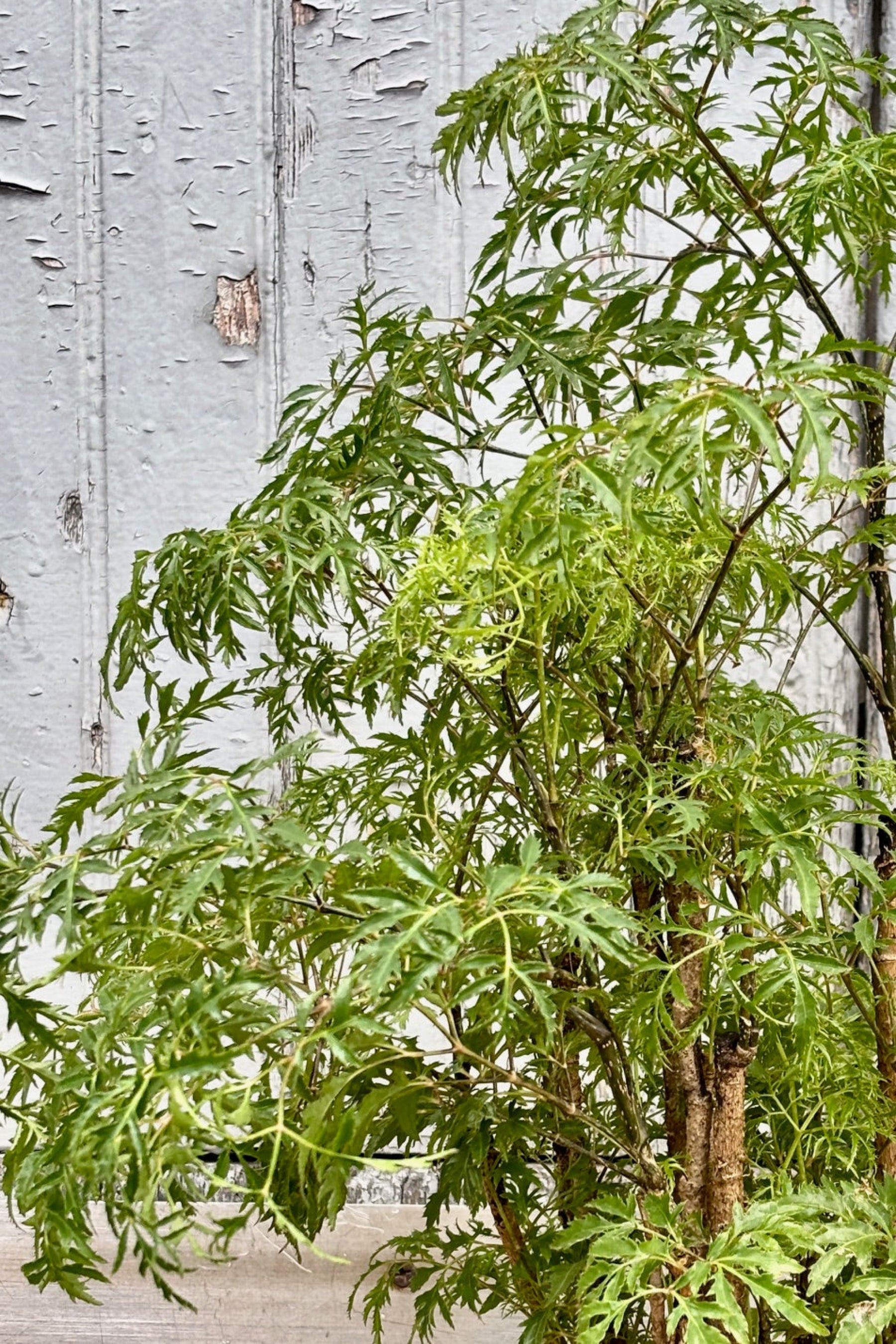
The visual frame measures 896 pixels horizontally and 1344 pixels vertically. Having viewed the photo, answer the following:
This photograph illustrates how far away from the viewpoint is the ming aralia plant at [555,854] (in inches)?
17.1

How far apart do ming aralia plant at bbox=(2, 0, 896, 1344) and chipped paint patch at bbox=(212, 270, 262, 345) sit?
0.53 m

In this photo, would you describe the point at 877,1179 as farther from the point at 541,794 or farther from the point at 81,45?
the point at 81,45

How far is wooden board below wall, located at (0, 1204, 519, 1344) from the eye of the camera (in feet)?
3.48

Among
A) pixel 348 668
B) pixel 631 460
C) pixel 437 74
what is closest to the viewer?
pixel 631 460

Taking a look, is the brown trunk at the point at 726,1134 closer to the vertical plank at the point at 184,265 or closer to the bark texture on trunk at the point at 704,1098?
the bark texture on trunk at the point at 704,1098

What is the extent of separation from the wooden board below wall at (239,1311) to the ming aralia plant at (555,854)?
42cm

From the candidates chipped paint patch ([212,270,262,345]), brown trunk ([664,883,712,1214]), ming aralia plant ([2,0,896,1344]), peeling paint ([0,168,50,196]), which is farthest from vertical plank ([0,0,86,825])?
brown trunk ([664,883,712,1214])

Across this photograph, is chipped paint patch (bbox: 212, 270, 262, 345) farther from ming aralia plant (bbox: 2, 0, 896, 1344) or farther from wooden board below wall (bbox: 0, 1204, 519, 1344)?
wooden board below wall (bbox: 0, 1204, 519, 1344)

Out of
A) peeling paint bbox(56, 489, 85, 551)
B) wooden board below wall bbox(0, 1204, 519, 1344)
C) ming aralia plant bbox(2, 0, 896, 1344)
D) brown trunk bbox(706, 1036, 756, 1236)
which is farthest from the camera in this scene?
peeling paint bbox(56, 489, 85, 551)

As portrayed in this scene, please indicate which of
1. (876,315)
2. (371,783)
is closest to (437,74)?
(876,315)

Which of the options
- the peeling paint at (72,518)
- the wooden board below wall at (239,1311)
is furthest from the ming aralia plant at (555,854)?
the peeling paint at (72,518)

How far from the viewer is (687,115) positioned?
0.58m

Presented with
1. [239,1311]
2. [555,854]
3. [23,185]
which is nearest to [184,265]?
[23,185]

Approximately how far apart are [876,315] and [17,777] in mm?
902
